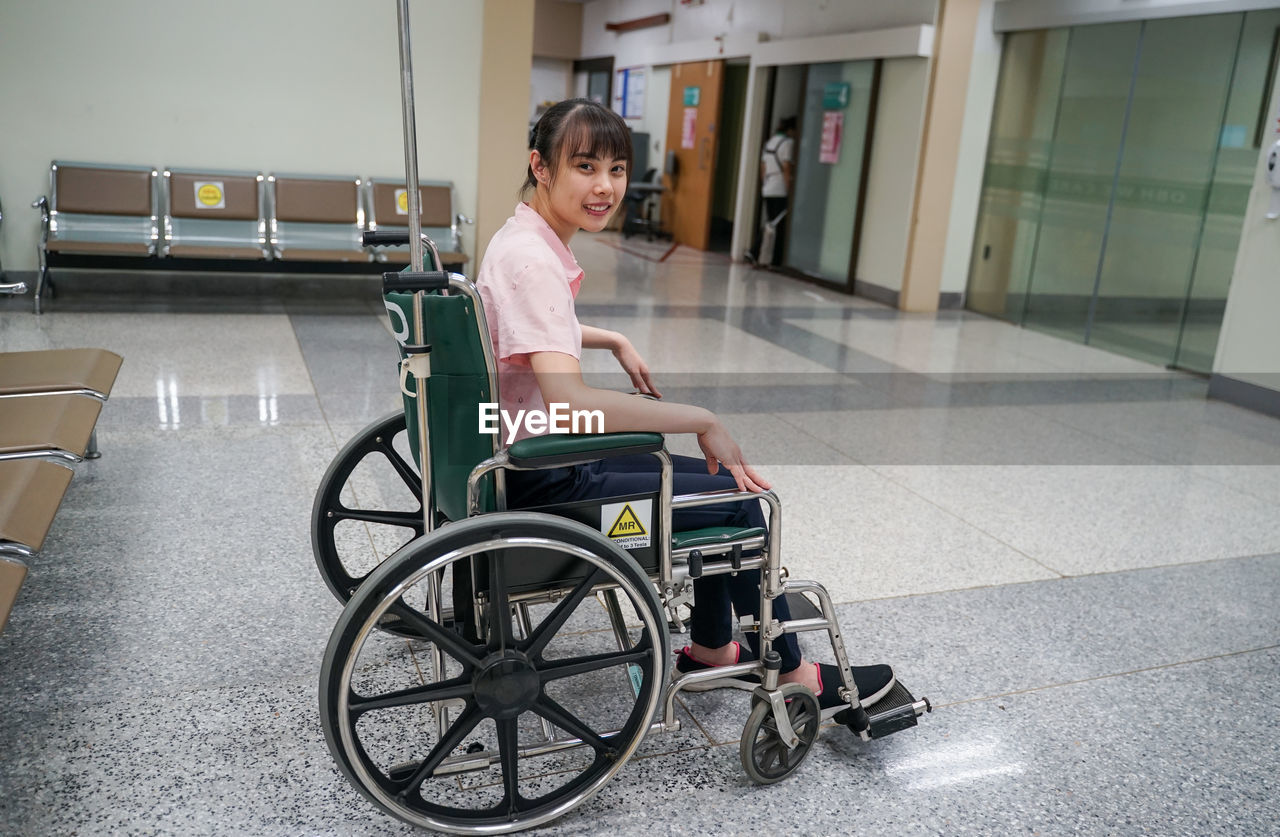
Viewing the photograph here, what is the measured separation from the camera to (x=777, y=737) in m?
1.92

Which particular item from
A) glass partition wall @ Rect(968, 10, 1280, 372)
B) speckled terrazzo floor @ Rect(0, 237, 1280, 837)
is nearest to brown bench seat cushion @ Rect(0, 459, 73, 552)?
speckled terrazzo floor @ Rect(0, 237, 1280, 837)

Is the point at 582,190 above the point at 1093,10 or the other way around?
the other way around

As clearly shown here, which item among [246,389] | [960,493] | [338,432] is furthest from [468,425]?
[246,389]

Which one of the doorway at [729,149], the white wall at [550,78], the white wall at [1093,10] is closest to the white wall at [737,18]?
the white wall at [1093,10]

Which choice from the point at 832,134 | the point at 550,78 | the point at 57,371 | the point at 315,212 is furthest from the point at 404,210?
the point at 550,78

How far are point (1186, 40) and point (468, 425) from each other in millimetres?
6730

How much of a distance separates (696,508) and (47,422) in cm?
172

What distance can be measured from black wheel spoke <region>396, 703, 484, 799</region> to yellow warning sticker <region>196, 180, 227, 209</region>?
5.56m

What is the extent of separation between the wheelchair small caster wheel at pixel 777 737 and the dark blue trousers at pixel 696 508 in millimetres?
106

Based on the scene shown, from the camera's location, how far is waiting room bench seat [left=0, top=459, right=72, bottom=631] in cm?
173

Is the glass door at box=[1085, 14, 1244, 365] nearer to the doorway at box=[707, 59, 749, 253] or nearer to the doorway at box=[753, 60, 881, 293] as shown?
the doorway at box=[753, 60, 881, 293]

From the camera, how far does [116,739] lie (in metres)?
1.92

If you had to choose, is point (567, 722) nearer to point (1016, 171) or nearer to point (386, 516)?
point (386, 516)

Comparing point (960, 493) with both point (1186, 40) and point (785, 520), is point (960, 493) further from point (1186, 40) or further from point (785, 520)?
point (1186, 40)
